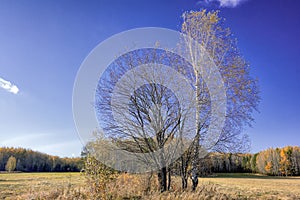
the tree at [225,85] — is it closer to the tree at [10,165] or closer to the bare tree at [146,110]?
the bare tree at [146,110]

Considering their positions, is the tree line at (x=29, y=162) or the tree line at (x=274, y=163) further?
the tree line at (x=29, y=162)

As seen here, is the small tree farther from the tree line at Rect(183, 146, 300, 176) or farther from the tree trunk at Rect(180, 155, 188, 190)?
the tree line at Rect(183, 146, 300, 176)

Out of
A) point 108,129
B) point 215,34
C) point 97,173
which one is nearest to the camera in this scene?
point 97,173

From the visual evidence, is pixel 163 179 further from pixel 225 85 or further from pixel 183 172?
pixel 225 85

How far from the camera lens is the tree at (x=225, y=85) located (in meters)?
8.02

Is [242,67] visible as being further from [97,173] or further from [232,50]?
[97,173]

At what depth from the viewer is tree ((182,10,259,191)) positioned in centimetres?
802

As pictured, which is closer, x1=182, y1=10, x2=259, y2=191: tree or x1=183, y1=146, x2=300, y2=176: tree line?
x1=182, y1=10, x2=259, y2=191: tree

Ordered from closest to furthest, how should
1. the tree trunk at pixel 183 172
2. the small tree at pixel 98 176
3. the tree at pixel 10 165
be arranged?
1. the small tree at pixel 98 176
2. the tree trunk at pixel 183 172
3. the tree at pixel 10 165

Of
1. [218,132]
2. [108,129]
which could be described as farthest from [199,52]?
[108,129]

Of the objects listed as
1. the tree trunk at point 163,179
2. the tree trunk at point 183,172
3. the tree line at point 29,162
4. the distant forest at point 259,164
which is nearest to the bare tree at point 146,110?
the tree trunk at point 163,179

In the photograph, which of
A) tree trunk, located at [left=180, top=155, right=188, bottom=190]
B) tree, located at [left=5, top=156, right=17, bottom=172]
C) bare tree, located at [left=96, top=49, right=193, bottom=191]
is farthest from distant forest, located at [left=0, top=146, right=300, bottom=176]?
tree trunk, located at [left=180, top=155, right=188, bottom=190]

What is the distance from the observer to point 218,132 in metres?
7.98

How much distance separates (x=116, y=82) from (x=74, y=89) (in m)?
1.47
